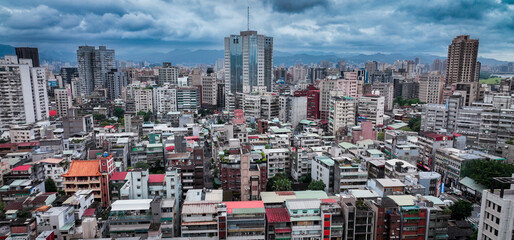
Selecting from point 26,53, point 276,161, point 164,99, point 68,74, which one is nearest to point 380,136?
point 276,161

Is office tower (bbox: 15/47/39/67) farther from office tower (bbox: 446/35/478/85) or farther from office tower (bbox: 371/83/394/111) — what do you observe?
office tower (bbox: 446/35/478/85)

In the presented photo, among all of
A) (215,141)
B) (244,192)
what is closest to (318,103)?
(215,141)

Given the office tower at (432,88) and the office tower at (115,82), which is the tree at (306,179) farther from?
the office tower at (115,82)

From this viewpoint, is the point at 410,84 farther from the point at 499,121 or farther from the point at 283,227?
the point at 283,227

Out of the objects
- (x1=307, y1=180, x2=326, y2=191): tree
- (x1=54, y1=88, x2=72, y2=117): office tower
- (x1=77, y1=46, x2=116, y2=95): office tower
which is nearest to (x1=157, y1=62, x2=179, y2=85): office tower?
(x1=77, y1=46, x2=116, y2=95): office tower

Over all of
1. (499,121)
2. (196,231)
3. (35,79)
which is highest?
(35,79)

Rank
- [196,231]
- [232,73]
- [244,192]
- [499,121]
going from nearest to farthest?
[196,231] → [244,192] → [499,121] → [232,73]

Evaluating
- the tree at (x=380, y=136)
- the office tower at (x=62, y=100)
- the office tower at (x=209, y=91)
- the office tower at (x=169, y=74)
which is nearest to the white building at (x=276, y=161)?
the tree at (x=380, y=136)
